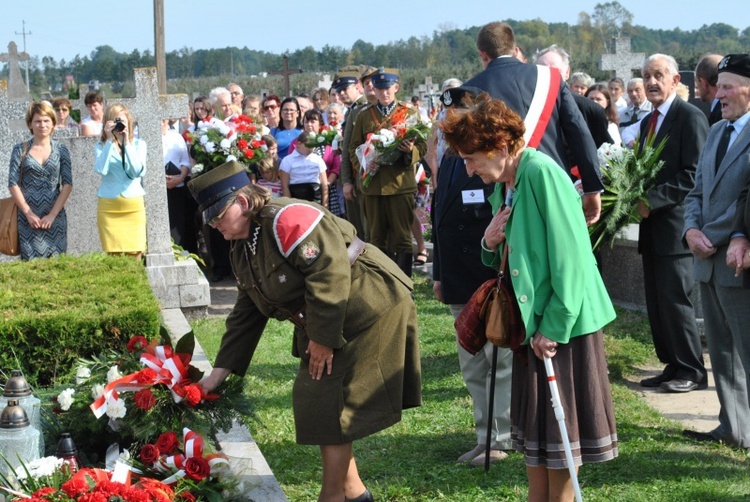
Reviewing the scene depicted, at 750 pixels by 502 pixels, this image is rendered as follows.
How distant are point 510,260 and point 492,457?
1.95 meters

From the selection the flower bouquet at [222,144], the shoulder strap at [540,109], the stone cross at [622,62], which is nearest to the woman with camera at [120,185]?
the flower bouquet at [222,144]

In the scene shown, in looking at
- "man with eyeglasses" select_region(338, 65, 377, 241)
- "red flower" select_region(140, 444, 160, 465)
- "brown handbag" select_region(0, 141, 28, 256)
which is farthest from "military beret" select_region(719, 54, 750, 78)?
"brown handbag" select_region(0, 141, 28, 256)

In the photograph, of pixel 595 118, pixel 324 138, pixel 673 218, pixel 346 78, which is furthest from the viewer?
pixel 346 78

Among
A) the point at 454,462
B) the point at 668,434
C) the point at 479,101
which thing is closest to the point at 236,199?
the point at 479,101

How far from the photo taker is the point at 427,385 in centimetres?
697

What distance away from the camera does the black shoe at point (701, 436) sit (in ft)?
18.1

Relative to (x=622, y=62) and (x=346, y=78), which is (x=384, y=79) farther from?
(x=622, y=62)

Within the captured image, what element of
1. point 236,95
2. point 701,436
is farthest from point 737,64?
point 236,95

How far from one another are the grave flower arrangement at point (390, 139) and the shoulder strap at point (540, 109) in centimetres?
403

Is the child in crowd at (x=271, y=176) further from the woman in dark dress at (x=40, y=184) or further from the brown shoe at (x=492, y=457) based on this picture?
the brown shoe at (x=492, y=457)

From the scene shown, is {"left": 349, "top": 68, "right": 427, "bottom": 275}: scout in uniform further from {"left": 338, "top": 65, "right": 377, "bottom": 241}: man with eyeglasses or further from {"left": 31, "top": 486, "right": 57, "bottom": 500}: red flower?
{"left": 31, "top": 486, "right": 57, "bottom": 500}: red flower

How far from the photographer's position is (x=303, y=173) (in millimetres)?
11602

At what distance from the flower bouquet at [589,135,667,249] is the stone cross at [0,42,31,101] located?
687cm

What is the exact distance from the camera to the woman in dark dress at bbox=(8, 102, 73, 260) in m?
8.84
